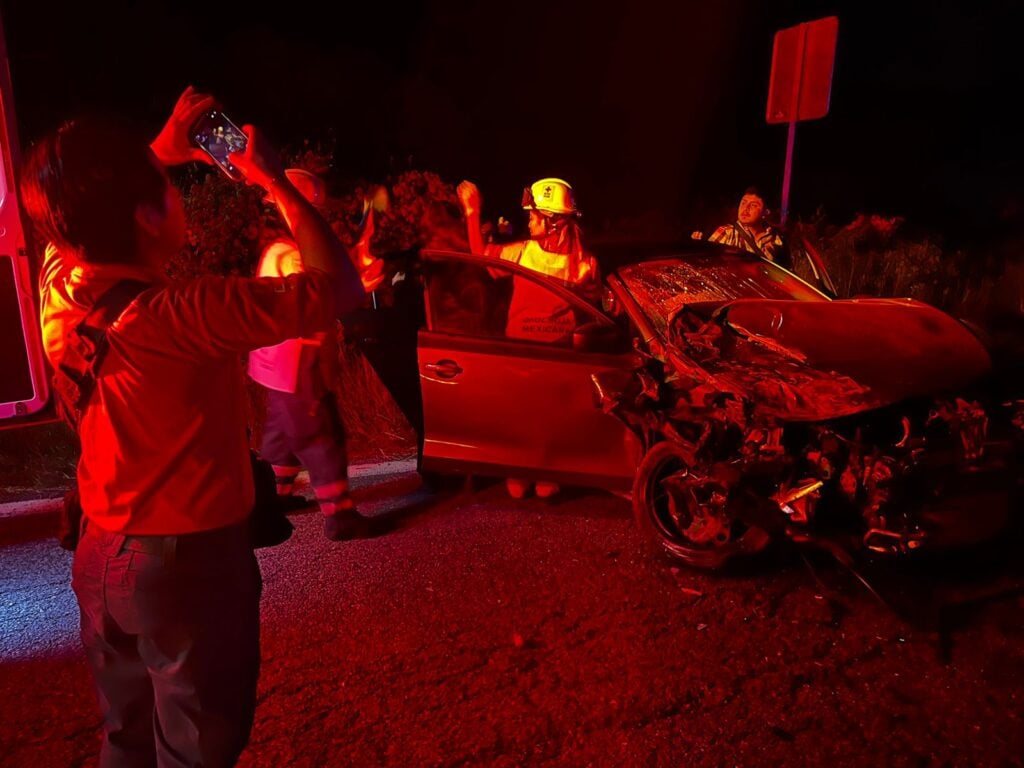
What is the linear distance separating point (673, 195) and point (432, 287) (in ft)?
62.8

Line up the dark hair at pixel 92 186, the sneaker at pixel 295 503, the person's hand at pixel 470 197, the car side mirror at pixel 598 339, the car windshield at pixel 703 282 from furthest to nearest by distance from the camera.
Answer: the person's hand at pixel 470 197
the sneaker at pixel 295 503
the car windshield at pixel 703 282
the car side mirror at pixel 598 339
the dark hair at pixel 92 186

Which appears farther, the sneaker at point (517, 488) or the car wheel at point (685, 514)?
the sneaker at point (517, 488)

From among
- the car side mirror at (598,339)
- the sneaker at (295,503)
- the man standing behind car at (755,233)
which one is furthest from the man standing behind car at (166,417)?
the man standing behind car at (755,233)

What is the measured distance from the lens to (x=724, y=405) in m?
4.35

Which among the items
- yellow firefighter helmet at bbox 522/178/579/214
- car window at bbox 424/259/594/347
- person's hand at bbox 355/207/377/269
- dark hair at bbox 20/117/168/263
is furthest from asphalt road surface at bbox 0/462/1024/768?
yellow firefighter helmet at bbox 522/178/579/214

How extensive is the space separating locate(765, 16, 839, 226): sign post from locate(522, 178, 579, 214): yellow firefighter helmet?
314cm

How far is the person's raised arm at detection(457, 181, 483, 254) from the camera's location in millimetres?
6238

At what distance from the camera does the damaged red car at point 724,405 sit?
3.87 metres

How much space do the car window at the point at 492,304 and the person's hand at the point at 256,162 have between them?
3284mm

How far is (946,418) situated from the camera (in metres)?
3.82

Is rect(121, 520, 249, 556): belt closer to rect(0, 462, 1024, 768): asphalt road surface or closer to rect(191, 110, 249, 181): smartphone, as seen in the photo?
rect(191, 110, 249, 181): smartphone

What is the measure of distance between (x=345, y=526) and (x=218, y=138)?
3.36 meters

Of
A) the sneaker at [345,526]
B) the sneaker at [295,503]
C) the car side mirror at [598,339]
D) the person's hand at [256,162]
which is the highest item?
the person's hand at [256,162]

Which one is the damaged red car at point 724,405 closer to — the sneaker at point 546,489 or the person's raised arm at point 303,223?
the sneaker at point 546,489
